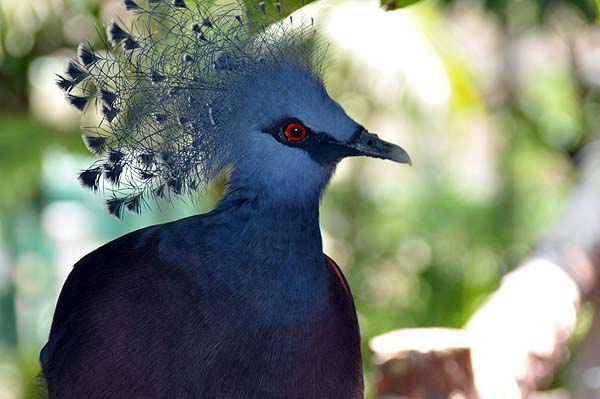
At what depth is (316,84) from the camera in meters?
1.41

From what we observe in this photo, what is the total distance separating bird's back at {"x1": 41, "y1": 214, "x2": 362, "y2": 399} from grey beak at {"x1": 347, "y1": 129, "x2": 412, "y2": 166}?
205 millimetres

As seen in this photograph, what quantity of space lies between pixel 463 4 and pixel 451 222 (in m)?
1.31

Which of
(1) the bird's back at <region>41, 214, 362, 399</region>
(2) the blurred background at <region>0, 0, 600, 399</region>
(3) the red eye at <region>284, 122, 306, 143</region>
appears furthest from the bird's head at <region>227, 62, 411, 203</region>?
(2) the blurred background at <region>0, 0, 600, 399</region>

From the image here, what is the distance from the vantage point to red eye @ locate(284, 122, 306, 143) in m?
1.39

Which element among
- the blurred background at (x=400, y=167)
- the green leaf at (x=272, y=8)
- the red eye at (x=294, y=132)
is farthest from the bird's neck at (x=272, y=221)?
the blurred background at (x=400, y=167)

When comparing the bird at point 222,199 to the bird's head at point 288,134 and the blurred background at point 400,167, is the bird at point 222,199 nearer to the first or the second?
the bird's head at point 288,134

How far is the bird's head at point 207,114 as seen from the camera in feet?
4.57

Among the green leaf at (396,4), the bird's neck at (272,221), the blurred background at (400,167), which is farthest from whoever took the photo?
the blurred background at (400,167)

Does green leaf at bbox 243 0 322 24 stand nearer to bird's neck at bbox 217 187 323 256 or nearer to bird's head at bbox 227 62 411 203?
bird's head at bbox 227 62 411 203

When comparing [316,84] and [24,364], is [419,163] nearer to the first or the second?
[24,364]

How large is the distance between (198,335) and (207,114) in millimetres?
374

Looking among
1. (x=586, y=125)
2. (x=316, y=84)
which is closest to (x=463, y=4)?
(x=586, y=125)

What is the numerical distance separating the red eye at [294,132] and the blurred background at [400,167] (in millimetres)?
2436

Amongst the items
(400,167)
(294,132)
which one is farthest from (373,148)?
(400,167)
